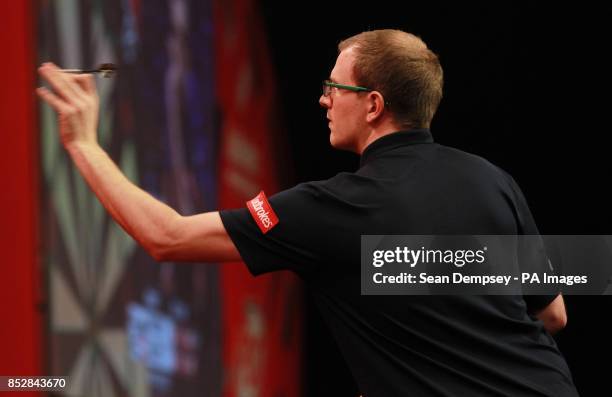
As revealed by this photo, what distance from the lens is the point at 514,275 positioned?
73.2 inches

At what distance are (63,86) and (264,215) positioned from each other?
0.42 meters

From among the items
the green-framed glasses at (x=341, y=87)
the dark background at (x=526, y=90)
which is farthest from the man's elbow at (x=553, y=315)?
the dark background at (x=526, y=90)

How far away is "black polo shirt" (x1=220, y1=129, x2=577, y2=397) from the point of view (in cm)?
173

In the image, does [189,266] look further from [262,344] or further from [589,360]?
[589,360]

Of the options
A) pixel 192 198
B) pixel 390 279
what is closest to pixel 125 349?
pixel 192 198

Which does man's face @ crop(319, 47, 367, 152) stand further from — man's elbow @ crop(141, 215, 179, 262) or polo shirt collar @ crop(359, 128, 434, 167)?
man's elbow @ crop(141, 215, 179, 262)

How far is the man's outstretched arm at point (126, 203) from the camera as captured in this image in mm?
1719

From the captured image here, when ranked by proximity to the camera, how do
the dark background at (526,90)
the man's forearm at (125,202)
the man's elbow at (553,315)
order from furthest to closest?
the dark background at (526,90), the man's elbow at (553,315), the man's forearm at (125,202)

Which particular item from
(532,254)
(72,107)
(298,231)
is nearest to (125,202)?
(72,107)

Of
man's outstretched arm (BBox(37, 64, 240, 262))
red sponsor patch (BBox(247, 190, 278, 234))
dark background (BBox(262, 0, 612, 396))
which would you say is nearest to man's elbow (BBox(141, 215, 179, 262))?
man's outstretched arm (BBox(37, 64, 240, 262))

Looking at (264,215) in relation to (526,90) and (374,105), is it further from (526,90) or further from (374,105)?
(526,90)

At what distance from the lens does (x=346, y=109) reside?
193cm

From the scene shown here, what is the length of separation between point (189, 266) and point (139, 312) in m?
0.53

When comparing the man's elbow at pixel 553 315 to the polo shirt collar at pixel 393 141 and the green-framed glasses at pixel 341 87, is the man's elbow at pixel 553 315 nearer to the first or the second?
the polo shirt collar at pixel 393 141
